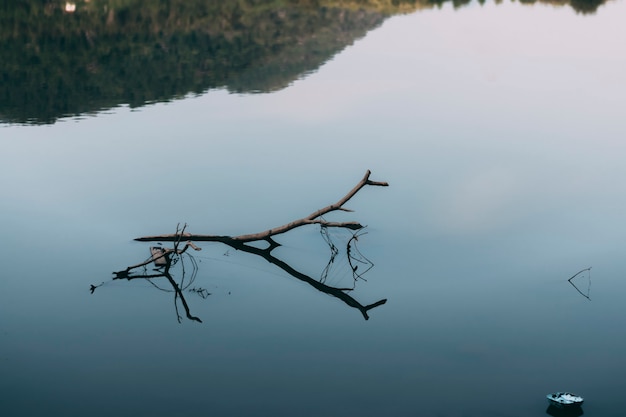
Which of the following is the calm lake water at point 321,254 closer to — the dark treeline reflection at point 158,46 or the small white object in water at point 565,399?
the small white object in water at point 565,399

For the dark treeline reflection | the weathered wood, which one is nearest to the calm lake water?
the weathered wood

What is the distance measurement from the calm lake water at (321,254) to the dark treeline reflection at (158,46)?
→ 3.28 metres

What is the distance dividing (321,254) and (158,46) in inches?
1998

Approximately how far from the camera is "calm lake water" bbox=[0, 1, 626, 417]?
47.2 feet

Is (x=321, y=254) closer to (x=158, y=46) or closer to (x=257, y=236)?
(x=257, y=236)

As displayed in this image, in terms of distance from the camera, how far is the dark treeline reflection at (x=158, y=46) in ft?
143

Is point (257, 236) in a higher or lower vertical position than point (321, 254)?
higher

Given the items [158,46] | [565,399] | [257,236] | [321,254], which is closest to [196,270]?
[257,236]

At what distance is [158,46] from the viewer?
223ft

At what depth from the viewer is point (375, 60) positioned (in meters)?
50.2

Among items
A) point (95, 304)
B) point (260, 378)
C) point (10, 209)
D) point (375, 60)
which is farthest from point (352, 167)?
point (375, 60)

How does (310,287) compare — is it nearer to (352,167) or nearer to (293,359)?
(293,359)

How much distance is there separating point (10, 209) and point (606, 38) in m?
40.3

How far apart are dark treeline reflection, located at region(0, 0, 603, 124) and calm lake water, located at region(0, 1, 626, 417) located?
10.8 ft
